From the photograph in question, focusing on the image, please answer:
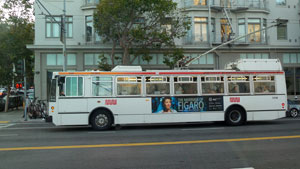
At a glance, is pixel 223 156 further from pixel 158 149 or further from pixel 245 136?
pixel 245 136

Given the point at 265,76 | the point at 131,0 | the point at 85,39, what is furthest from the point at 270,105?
the point at 85,39

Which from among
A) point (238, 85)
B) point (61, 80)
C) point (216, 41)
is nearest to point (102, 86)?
point (61, 80)

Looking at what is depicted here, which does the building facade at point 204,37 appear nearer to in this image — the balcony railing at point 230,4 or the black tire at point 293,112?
the balcony railing at point 230,4

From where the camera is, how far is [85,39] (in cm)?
2588

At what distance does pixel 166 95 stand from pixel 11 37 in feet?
59.6

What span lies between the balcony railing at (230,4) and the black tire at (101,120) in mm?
18077

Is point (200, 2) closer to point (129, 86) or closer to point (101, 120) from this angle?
point (129, 86)

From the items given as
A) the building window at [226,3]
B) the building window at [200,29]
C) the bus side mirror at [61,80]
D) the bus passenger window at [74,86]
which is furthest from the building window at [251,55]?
the bus side mirror at [61,80]

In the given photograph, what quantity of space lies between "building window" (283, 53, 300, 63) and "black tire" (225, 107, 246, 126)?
716 inches

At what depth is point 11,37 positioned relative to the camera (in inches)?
947

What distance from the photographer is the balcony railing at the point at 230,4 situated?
2684 cm

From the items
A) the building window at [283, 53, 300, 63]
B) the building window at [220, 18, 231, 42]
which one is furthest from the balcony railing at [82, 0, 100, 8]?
the building window at [283, 53, 300, 63]

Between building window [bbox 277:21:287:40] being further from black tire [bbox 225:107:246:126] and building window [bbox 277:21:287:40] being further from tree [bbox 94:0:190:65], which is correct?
black tire [bbox 225:107:246:126]

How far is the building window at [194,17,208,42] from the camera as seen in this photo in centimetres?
2692
